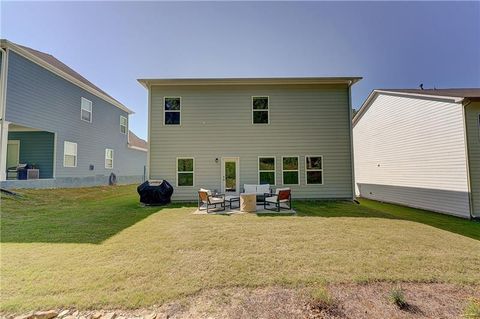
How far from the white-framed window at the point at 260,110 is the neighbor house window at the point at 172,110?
374cm

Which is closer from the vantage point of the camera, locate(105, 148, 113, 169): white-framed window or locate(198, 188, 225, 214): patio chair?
locate(198, 188, 225, 214): patio chair

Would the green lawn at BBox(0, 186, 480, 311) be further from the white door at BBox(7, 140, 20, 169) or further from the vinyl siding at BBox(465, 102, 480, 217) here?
the white door at BBox(7, 140, 20, 169)

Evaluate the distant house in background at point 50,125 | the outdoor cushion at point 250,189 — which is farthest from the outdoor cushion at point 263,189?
the distant house in background at point 50,125

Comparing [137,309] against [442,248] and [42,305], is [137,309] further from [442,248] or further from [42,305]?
[442,248]

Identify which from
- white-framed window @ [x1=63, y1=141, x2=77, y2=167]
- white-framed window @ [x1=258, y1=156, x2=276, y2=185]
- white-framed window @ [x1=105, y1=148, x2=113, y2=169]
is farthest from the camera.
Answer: white-framed window @ [x1=105, y1=148, x2=113, y2=169]

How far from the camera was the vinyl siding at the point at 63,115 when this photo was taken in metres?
9.46

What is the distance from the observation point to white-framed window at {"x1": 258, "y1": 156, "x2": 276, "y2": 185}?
34.8ft

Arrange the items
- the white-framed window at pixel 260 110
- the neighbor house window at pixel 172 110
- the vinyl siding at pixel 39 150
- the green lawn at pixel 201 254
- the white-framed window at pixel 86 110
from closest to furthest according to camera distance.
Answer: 1. the green lawn at pixel 201 254
2. the neighbor house window at pixel 172 110
3. the white-framed window at pixel 260 110
4. the vinyl siding at pixel 39 150
5. the white-framed window at pixel 86 110

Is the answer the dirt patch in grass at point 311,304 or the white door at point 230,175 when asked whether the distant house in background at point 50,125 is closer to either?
the white door at point 230,175

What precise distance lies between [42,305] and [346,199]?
11031 millimetres

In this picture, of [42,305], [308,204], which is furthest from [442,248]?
[42,305]

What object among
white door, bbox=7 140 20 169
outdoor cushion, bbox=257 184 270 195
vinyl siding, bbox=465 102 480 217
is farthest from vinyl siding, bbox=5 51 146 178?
vinyl siding, bbox=465 102 480 217

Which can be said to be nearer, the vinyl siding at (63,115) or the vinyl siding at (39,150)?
the vinyl siding at (63,115)

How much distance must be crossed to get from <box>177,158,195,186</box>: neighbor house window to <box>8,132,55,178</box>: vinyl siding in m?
6.91
